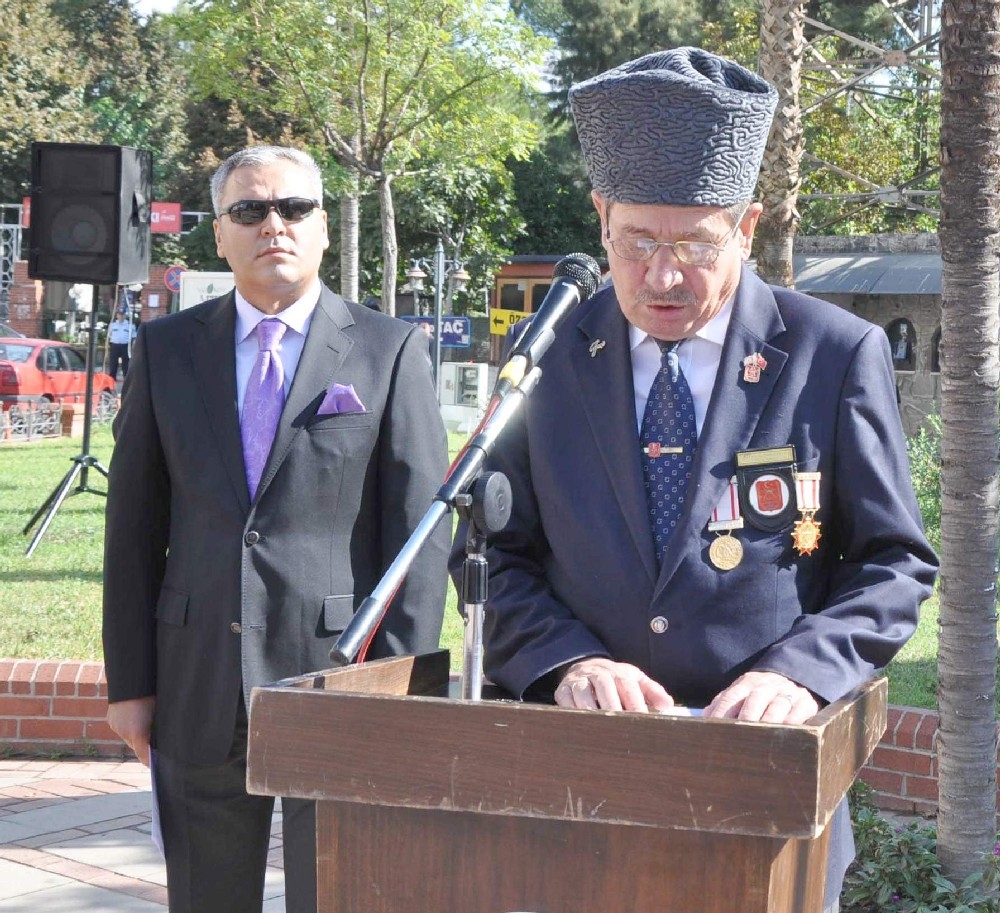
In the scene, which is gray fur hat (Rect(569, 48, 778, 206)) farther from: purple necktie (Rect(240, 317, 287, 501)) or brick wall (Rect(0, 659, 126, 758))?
brick wall (Rect(0, 659, 126, 758))

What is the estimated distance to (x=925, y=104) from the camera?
2092cm

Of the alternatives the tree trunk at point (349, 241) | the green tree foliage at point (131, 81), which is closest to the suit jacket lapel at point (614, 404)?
the tree trunk at point (349, 241)

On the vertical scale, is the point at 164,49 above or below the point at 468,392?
above

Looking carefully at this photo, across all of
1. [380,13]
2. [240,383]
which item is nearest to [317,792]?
[240,383]

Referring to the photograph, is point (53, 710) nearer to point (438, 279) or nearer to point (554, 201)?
point (438, 279)

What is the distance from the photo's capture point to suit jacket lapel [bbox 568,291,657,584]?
231cm

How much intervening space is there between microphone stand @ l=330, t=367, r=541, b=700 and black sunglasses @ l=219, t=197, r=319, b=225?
135cm

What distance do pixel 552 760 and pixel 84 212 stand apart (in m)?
8.85

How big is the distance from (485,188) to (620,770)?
123ft

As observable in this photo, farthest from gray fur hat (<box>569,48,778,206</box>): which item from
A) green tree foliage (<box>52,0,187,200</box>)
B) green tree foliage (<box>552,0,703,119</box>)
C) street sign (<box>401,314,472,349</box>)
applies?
green tree foliage (<box>552,0,703,119</box>)

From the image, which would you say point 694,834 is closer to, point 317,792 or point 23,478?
point 317,792

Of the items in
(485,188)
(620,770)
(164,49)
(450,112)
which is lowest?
(620,770)

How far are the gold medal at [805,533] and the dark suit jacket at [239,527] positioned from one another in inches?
47.3

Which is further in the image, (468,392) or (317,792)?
(468,392)
